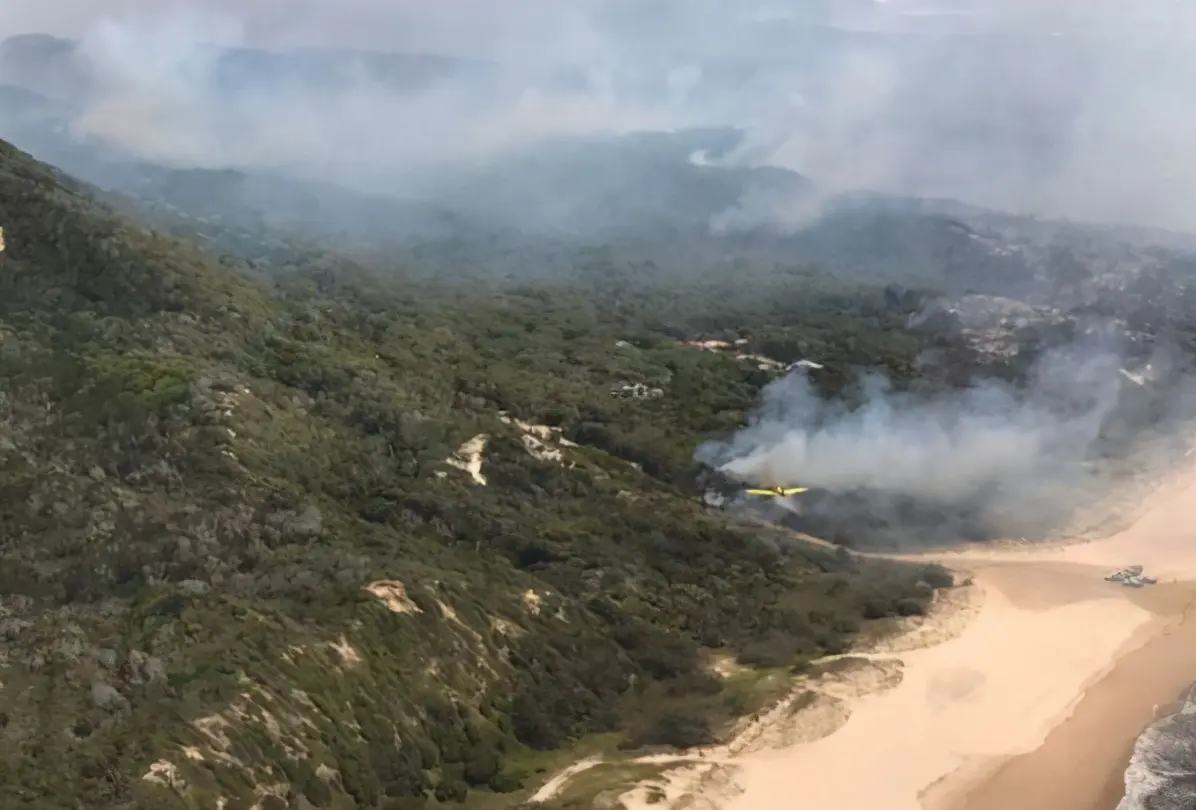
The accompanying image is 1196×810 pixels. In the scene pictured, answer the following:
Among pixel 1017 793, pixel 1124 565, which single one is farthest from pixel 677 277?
pixel 1017 793

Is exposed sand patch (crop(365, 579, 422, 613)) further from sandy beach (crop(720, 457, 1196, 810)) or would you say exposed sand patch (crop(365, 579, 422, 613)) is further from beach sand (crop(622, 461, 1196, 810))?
sandy beach (crop(720, 457, 1196, 810))

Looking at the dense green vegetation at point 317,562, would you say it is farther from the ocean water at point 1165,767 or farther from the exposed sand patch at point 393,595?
the ocean water at point 1165,767

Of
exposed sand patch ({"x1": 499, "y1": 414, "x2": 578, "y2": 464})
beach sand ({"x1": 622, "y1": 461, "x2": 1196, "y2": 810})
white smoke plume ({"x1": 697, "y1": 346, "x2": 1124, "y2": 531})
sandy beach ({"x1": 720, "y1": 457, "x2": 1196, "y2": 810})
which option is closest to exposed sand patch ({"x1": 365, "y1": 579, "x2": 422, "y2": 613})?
beach sand ({"x1": 622, "y1": 461, "x2": 1196, "y2": 810})

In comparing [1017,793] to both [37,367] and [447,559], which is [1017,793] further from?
[37,367]

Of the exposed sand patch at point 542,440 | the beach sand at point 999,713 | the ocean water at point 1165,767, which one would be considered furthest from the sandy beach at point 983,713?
the exposed sand patch at point 542,440

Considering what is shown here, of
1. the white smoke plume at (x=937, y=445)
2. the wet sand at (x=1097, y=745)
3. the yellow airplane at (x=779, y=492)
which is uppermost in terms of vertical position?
the white smoke plume at (x=937, y=445)
